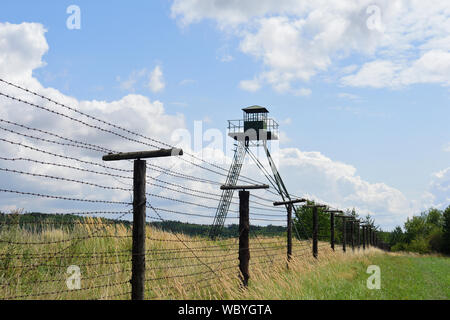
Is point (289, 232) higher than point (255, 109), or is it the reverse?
point (255, 109)

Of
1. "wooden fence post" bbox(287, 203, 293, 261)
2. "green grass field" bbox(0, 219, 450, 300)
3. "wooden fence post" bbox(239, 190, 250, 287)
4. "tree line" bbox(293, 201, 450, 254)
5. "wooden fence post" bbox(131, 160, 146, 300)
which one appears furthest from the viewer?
"tree line" bbox(293, 201, 450, 254)

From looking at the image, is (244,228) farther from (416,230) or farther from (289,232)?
(416,230)

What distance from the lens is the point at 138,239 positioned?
603 centimetres

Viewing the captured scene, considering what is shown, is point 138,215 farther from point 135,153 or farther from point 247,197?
point 247,197

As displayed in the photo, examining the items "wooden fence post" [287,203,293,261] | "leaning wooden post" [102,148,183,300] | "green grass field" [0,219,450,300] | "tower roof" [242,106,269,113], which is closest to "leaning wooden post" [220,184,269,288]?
"green grass field" [0,219,450,300]

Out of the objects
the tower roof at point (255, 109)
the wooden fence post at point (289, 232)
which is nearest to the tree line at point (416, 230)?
the tower roof at point (255, 109)

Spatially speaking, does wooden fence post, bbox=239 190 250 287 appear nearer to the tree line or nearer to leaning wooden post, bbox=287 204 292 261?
leaning wooden post, bbox=287 204 292 261

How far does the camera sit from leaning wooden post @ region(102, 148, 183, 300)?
600 centimetres

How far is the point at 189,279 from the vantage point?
30.0 feet

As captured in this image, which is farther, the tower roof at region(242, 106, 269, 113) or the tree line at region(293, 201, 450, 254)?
the tree line at region(293, 201, 450, 254)

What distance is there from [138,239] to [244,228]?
145 inches

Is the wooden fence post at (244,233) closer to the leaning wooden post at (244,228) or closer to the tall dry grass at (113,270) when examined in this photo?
the leaning wooden post at (244,228)

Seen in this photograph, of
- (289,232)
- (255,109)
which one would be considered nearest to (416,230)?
(255,109)

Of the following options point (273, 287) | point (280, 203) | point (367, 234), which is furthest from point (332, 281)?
point (367, 234)
